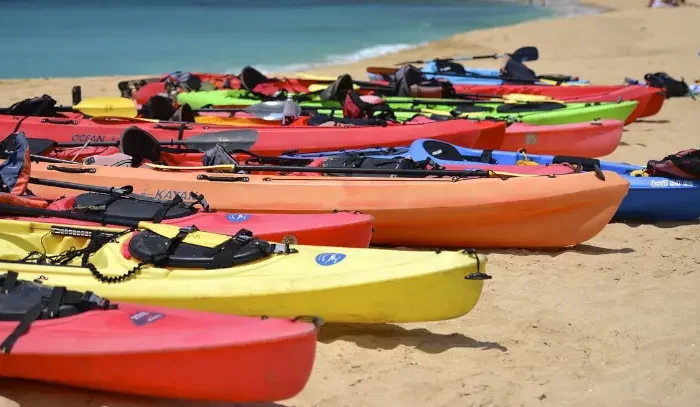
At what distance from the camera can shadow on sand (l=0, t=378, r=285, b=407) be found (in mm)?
3156

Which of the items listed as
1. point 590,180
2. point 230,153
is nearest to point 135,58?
point 230,153

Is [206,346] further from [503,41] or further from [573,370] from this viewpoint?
[503,41]

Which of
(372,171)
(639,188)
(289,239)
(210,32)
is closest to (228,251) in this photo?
(289,239)

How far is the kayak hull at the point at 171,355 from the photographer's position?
288cm

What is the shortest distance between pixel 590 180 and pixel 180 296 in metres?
2.70

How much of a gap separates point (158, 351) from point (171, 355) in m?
0.05

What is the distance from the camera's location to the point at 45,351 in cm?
302

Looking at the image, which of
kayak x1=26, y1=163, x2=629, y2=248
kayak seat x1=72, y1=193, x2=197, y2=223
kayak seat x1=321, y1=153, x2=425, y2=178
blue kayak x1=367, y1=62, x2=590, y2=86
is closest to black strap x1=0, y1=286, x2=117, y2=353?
kayak seat x1=72, y1=193, x2=197, y2=223

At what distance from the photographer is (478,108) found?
27.1 feet

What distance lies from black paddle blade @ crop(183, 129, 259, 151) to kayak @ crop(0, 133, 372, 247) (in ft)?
6.09

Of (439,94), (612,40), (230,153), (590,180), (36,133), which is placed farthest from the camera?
(612,40)

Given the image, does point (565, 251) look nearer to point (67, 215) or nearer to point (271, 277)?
point (271, 277)

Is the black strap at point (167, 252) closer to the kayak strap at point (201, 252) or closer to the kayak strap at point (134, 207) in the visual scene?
the kayak strap at point (201, 252)

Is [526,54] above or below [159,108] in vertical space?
above
